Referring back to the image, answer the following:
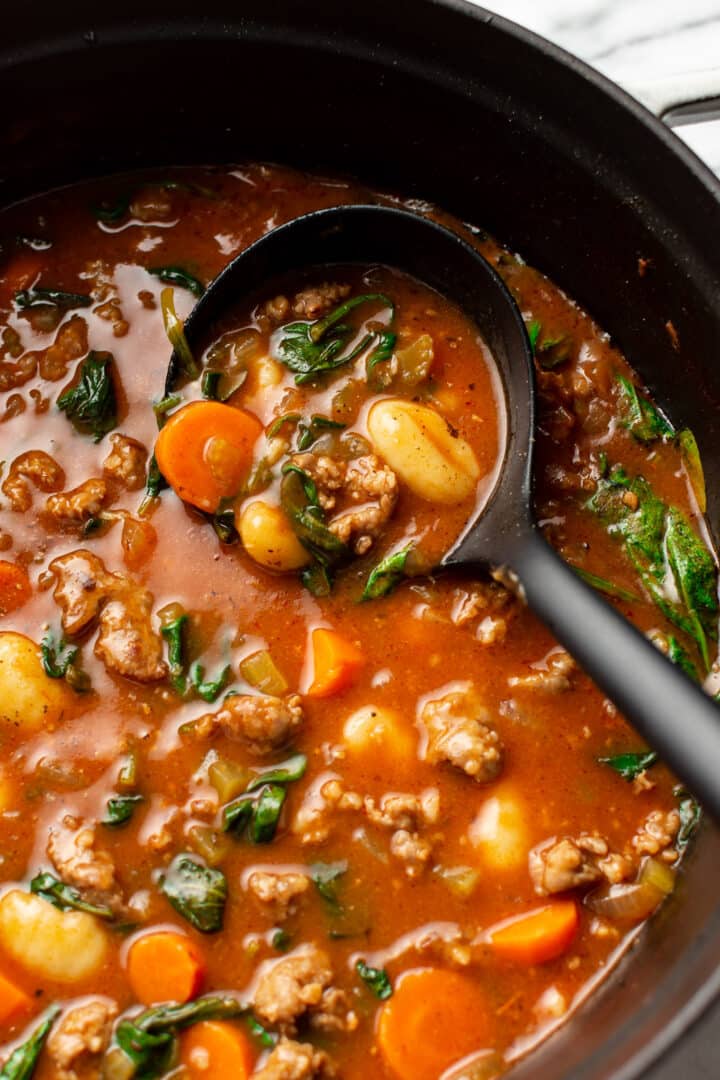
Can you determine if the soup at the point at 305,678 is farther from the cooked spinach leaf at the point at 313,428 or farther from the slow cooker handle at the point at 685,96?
the slow cooker handle at the point at 685,96

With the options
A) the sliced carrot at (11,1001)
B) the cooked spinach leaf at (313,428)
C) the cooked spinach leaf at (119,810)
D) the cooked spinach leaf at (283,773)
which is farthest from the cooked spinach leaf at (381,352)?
the sliced carrot at (11,1001)

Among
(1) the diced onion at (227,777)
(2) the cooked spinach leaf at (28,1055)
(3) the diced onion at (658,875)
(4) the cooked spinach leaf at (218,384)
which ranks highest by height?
(4) the cooked spinach leaf at (218,384)

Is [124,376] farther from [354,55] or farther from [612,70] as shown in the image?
[612,70]

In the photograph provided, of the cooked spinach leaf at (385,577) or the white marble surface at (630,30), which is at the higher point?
the white marble surface at (630,30)

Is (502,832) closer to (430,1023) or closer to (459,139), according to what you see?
(430,1023)

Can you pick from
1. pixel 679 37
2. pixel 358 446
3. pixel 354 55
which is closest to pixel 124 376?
pixel 358 446

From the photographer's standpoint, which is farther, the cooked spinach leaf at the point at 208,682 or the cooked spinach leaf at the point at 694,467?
the cooked spinach leaf at the point at 694,467

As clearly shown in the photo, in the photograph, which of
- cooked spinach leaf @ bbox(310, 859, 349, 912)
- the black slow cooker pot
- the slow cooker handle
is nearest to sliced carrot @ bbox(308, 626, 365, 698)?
cooked spinach leaf @ bbox(310, 859, 349, 912)
